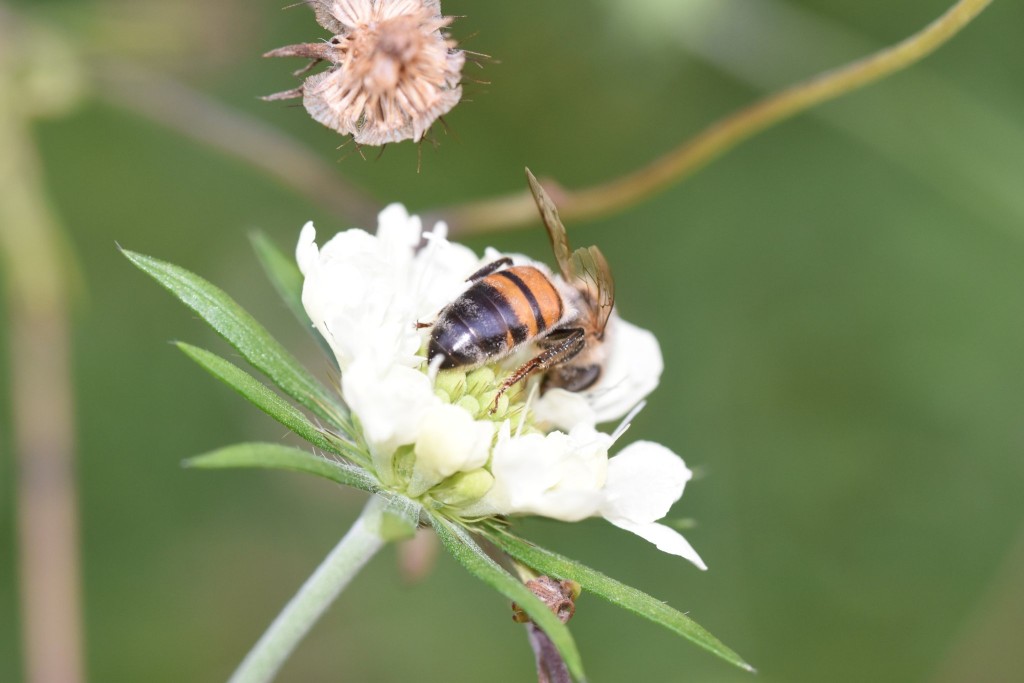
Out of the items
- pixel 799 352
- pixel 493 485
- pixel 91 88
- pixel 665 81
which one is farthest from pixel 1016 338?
pixel 91 88

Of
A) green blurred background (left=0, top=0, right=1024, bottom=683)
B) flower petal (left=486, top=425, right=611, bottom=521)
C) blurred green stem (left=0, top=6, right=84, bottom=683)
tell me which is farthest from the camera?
green blurred background (left=0, top=0, right=1024, bottom=683)

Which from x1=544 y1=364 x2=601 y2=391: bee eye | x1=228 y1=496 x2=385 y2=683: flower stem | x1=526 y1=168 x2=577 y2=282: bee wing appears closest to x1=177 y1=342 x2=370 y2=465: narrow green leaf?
x1=228 y1=496 x2=385 y2=683: flower stem

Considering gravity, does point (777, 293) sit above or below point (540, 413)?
above

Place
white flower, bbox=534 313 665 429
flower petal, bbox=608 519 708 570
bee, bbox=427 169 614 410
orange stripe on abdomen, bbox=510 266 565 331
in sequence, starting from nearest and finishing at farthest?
flower petal, bbox=608 519 708 570 → bee, bbox=427 169 614 410 → orange stripe on abdomen, bbox=510 266 565 331 → white flower, bbox=534 313 665 429

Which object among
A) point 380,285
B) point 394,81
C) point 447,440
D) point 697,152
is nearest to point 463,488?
point 447,440

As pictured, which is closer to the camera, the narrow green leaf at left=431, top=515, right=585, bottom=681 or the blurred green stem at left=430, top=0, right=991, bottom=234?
the narrow green leaf at left=431, top=515, right=585, bottom=681

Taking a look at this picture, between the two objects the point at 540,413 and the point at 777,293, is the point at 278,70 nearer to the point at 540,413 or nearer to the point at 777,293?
the point at 777,293

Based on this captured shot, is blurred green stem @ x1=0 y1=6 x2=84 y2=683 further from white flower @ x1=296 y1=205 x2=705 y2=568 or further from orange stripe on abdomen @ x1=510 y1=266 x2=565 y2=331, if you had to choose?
orange stripe on abdomen @ x1=510 y1=266 x2=565 y2=331
